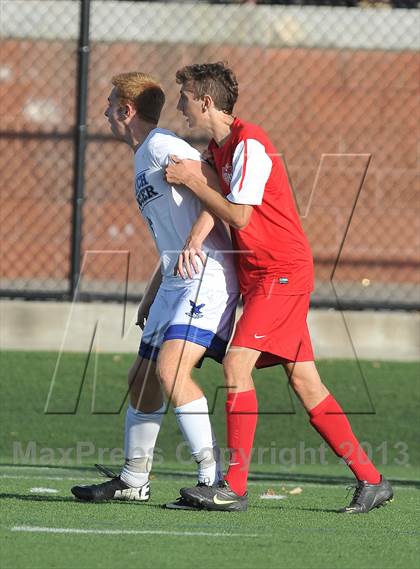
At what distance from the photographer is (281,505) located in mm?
6719

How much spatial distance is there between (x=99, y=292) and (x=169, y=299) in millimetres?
4501

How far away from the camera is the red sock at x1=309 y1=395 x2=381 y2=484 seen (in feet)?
21.0

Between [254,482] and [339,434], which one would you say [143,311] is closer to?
[339,434]

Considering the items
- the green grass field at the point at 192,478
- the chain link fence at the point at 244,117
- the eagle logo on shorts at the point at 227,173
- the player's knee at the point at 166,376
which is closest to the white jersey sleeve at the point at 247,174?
the eagle logo on shorts at the point at 227,173

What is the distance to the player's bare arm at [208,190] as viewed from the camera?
6129 millimetres

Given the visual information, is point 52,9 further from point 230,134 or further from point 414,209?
point 230,134

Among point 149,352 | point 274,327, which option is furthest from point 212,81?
point 149,352

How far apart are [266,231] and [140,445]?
3.80ft

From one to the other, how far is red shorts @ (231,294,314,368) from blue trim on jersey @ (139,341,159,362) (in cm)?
41

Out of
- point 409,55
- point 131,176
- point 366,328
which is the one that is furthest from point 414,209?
point 366,328

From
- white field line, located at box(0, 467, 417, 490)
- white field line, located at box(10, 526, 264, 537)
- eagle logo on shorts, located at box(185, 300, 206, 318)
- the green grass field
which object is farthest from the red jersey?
white field line, located at box(0, 467, 417, 490)

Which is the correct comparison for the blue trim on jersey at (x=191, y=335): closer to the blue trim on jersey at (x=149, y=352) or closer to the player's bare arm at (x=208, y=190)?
the blue trim on jersey at (x=149, y=352)

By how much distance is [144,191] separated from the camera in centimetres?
645

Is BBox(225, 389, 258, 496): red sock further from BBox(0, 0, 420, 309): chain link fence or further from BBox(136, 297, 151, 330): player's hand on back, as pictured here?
BBox(0, 0, 420, 309): chain link fence
